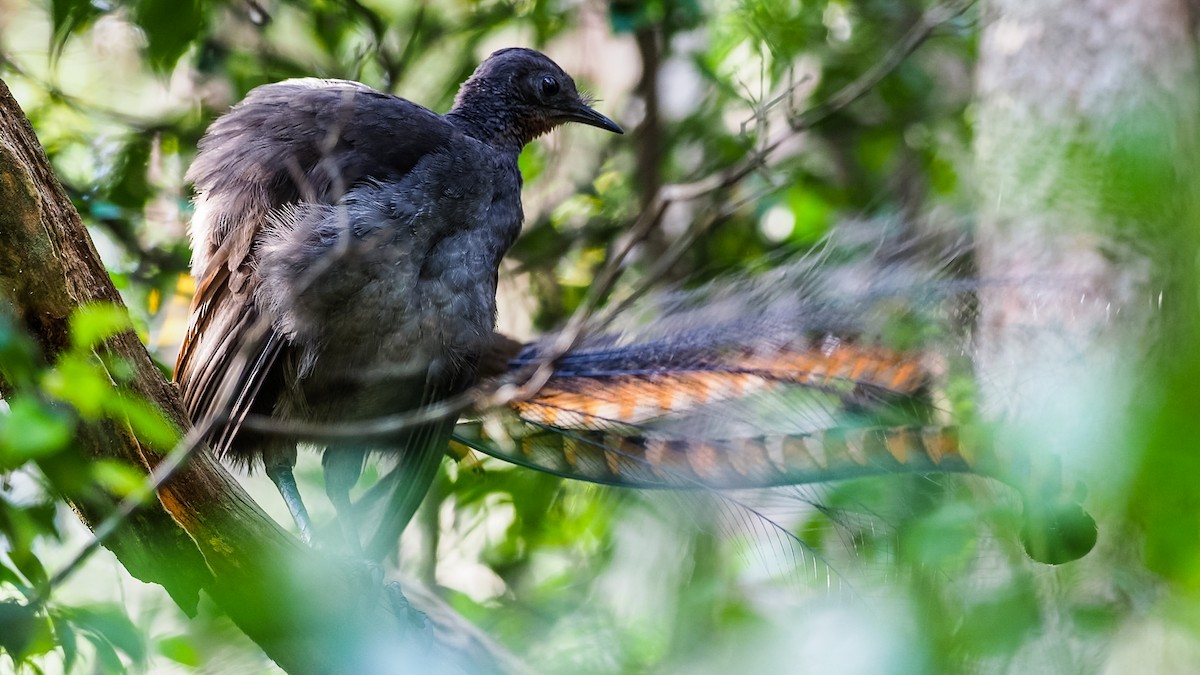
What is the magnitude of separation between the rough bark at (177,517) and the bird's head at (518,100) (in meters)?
1.37

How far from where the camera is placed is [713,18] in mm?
4477

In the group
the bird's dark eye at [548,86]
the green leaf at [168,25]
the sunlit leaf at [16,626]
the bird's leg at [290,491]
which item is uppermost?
the bird's dark eye at [548,86]

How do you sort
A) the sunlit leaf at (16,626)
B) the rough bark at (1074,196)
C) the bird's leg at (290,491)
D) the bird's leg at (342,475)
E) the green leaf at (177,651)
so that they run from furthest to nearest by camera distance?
the bird's leg at (342,475) → the bird's leg at (290,491) → the green leaf at (177,651) → the sunlit leaf at (16,626) → the rough bark at (1074,196)

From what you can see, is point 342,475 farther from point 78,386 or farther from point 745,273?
point 78,386

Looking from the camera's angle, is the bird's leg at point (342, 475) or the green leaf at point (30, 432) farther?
the bird's leg at point (342, 475)

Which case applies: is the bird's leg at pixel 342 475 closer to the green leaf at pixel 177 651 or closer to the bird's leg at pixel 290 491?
the bird's leg at pixel 290 491

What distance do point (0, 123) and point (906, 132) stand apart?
Result: 399 centimetres

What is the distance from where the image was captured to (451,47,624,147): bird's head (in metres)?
3.12

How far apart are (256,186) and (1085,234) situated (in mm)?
1935

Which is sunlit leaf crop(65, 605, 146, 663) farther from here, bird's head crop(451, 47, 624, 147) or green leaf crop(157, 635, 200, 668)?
bird's head crop(451, 47, 624, 147)

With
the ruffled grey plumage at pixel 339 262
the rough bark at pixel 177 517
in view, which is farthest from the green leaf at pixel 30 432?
the ruffled grey plumage at pixel 339 262

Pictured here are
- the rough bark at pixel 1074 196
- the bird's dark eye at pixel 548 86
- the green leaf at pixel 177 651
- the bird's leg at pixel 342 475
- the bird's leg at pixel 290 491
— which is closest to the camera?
the rough bark at pixel 1074 196

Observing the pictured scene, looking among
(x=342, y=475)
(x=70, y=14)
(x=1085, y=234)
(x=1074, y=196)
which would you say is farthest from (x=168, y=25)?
(x=1074, y=196)

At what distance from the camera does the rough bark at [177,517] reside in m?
1.80
